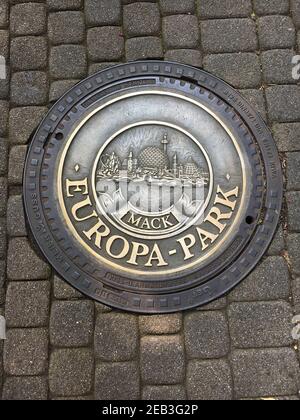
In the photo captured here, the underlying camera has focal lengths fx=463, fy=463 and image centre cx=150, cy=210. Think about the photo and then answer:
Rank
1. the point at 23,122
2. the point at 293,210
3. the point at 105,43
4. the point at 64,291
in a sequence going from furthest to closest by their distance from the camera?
the point at 105,43, the point at 23,122, the point at 293,210, the point at 64,291

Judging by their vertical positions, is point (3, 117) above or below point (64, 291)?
above

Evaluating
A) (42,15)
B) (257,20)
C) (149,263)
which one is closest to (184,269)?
(149,263)

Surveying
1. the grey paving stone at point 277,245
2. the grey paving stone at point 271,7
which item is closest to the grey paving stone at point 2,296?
the grey paving stone at point 277,245

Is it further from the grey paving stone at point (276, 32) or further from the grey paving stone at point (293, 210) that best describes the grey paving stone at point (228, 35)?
the grey paving stone at point (293, 210)

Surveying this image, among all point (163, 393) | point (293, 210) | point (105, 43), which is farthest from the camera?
point (105, 43)

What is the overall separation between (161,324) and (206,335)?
0.21m

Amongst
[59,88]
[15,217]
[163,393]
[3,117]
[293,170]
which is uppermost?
[59,88]

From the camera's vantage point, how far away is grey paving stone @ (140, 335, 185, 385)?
2.10m

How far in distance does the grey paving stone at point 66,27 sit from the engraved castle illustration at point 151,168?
724 mm

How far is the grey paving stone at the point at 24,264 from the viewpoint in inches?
87.4

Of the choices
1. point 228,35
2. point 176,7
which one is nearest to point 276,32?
point 228,35

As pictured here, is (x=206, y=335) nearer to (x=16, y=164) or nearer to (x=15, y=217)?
(x=15, y=217)

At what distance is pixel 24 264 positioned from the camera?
2232 mm

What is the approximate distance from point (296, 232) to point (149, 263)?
2.43 ft
